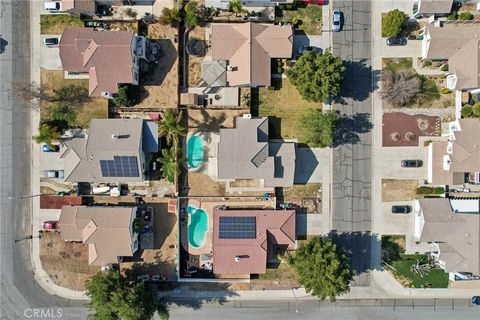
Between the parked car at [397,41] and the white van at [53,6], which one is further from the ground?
the white van at [53,6]

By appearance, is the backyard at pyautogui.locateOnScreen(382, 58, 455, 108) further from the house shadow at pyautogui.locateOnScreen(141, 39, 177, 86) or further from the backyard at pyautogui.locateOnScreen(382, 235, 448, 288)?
the house shadow at pyautogui.locateOnScreen(141, 39, 177, 86)

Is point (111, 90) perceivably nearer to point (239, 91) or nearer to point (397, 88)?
point (239, 91)

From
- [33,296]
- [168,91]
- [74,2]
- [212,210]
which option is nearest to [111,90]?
[168,91]

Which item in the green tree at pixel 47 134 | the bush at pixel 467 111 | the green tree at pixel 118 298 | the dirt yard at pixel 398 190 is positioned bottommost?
the green tree at pixel 118 298

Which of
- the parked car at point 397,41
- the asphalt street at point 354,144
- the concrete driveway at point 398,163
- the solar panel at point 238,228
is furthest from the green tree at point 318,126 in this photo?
the solar panel at point 238,228

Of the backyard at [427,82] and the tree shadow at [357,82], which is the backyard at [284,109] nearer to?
the tree shadow at [357,82]

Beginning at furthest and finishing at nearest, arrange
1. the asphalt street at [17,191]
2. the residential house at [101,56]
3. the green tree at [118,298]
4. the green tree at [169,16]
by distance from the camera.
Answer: the asphalt street at [17,191] < the green tree at [169,16] < the residential house at [101,56] < the green tree at [118,298]
